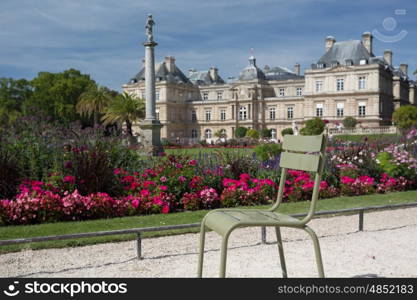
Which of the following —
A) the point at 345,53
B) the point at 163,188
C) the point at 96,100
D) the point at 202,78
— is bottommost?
the point at 163,188

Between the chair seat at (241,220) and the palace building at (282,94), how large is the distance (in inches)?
1497

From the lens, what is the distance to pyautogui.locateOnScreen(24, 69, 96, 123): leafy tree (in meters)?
45.0

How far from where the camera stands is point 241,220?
264 centimetres

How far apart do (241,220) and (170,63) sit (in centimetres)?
5808

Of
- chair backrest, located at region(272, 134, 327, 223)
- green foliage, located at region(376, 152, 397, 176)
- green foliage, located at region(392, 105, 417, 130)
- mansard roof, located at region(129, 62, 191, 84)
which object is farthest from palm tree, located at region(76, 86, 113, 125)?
chair backrest, located at region(272, 134, 327, 223)

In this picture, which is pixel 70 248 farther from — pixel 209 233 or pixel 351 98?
pixel 351 98

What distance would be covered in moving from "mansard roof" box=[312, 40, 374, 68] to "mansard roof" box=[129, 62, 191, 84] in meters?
19.0

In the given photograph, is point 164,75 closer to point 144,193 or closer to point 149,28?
point 149,28

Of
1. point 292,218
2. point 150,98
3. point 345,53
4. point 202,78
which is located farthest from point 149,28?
point 202,78

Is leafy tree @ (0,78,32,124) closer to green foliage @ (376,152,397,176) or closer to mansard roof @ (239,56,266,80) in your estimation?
mansard roof @ (239,56,266,80)

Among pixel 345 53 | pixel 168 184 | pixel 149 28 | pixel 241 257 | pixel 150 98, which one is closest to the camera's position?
pixel 241 257

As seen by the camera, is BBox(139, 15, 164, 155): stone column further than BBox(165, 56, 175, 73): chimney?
No

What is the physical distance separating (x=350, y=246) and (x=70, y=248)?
112 inches

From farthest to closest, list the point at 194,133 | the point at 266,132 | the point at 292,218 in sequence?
the point at 194,133 → the point at 266,132 → the point at 292,218
